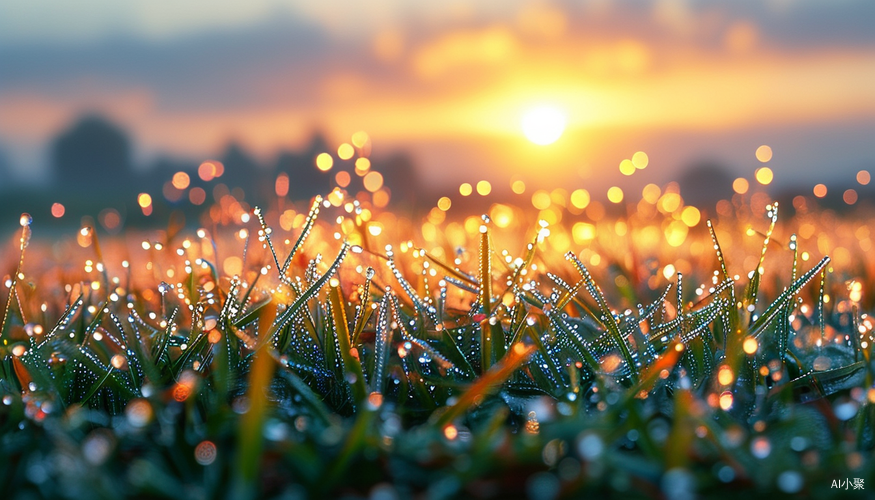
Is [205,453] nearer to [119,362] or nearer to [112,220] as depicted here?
[119,362]

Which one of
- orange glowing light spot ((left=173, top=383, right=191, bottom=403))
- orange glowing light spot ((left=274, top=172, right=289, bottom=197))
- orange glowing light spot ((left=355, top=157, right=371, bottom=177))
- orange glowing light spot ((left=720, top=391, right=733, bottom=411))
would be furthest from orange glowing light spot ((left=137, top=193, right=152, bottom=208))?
orange glowing light spot ((left=720, top=391, right=733, bottom=411))

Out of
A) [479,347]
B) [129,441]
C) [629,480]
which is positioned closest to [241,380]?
[129,441]

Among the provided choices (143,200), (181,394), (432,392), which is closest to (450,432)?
(432,392)

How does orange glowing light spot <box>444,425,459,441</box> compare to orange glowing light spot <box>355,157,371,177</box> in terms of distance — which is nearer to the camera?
orange glowing light spot <box>444,425,459,441</box>

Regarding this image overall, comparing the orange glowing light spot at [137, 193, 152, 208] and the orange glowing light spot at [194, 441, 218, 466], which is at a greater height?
the orange glowing light spot at [137, 193, 152, 208]

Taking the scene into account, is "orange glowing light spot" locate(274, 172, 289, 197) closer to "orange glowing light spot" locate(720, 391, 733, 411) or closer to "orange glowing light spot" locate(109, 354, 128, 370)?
"orange glowing light spot" locate(109, 354, 128, 370)

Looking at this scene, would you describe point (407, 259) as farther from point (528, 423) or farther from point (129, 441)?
point (129, 441)
